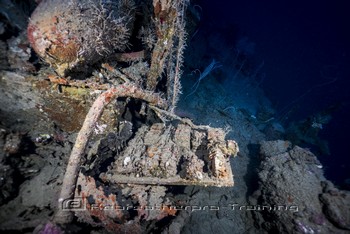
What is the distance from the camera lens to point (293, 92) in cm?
3422

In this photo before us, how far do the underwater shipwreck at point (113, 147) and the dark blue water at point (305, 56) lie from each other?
924 centimetres

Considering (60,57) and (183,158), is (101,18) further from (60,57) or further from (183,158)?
(183,158)

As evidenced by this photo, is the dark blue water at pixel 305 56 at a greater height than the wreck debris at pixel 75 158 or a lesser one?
greater

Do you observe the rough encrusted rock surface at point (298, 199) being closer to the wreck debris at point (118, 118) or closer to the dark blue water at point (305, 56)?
the wreck debris at point (118, 118)

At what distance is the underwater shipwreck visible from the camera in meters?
2.75

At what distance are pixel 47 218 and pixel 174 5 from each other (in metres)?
3.72

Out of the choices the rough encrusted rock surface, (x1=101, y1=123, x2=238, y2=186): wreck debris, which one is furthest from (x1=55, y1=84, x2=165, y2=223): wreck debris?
the rough encrusted rock surface

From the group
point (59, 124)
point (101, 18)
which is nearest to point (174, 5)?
point (101, 18)

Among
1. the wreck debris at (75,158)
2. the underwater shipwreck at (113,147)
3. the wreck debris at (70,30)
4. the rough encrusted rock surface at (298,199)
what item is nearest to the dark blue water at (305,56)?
the rough encrusted rock surface at (298,199)

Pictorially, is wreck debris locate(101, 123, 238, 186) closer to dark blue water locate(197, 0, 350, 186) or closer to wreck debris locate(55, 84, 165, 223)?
wreck debris locate(55, 84, 165, 223)

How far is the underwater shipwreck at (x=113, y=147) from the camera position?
275cm

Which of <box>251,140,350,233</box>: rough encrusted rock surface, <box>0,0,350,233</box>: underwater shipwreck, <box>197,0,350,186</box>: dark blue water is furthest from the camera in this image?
<box>197,0,350,186</box>: dark blue water

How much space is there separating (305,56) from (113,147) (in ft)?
188

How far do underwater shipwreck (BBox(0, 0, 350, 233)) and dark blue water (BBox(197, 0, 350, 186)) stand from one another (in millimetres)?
9238
